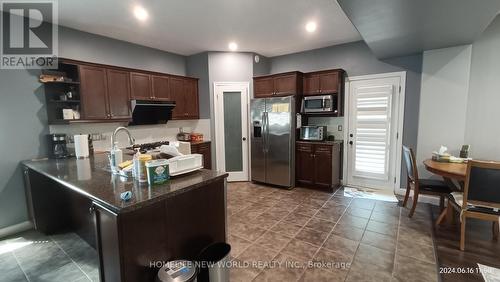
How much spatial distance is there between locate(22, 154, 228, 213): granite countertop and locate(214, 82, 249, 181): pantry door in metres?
2.83

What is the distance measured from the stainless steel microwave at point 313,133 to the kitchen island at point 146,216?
9.47ft

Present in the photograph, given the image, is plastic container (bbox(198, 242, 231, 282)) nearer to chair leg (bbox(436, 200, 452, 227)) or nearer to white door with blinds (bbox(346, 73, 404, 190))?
chair leg (bbox(436, 200, 452, 227))

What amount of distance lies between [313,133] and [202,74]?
2.63m

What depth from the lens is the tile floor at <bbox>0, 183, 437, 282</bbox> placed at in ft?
6.97

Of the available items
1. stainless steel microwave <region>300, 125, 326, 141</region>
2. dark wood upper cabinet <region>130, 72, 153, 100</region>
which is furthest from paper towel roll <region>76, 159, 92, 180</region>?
stainless steel microwave <region>300, 125, 326, 141</region>

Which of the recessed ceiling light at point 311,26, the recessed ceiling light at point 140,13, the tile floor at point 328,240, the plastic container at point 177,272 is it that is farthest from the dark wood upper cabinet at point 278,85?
the plastic container at point 177,272

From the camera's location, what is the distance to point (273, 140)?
4551 mm

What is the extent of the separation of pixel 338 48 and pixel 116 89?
408 centimetres

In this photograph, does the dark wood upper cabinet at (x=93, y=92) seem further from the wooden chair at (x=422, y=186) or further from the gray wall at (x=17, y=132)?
the wooden chair at (x=422, y=186)

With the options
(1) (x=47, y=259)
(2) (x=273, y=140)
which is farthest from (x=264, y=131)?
(1) (x=47, y=259)

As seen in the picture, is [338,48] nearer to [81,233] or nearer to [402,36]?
[402,36]

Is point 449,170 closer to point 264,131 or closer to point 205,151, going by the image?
point 264,131

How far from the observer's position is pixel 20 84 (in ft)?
9.52

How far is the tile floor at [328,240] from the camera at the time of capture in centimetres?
212
